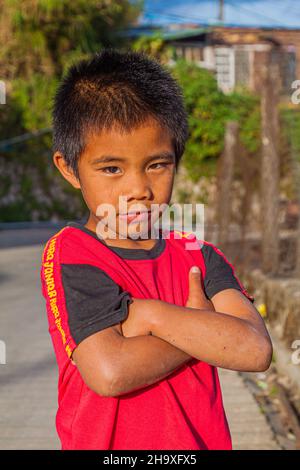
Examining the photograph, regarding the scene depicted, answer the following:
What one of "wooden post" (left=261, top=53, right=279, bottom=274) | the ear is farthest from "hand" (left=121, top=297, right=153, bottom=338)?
"wooden post" (left=261, top=53, right=279, bottom=274)

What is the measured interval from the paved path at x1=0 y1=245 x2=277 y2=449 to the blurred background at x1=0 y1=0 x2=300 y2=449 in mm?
12

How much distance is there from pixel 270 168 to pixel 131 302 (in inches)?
239

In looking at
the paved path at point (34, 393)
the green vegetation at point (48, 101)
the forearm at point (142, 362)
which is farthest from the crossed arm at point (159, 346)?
the green vegetation at point (48, 101)

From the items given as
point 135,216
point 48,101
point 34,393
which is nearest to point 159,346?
point 135,216

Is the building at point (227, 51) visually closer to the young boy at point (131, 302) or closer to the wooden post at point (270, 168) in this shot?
the wooden post at point (270, 168)

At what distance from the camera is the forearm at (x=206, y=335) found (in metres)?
1.67

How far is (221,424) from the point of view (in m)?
1.80

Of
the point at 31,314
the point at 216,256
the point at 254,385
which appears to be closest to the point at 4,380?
the point at 254,385

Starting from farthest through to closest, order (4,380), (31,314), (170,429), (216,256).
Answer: (31,314), (4,380), (216,256), (170,429)

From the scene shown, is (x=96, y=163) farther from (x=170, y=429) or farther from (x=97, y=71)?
(x=170, y=429)

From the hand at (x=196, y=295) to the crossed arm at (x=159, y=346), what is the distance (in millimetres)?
61

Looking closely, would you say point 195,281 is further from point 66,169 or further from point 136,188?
point 66,169

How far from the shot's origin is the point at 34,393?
539cm
